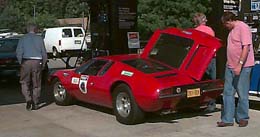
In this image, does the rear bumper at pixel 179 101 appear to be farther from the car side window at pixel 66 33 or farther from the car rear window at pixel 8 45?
the car side window at pixel 66 33

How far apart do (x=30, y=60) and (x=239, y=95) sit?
165 inches

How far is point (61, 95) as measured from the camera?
9.96 metres

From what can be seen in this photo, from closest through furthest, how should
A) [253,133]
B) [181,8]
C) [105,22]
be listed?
[253,133]
[105,22]
[181,8]

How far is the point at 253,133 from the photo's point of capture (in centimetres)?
724

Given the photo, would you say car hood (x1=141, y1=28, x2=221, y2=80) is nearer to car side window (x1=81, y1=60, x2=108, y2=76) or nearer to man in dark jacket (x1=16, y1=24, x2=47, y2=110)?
car side window (x1=81, y1=60, x2=108, y2=76)

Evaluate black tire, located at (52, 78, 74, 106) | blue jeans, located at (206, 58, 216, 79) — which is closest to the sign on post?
black tire, located at (52, 78, 74, 106)

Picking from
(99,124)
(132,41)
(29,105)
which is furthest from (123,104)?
(132,41)

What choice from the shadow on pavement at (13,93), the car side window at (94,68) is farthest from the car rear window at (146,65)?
the shadow on pavement at (13,93)

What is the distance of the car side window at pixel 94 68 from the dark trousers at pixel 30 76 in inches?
40.2

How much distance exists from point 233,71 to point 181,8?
103 feet

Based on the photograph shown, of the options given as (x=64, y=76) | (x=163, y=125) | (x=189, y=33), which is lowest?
(x=163, y=125)

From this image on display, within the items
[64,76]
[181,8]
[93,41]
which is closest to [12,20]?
[181,8]

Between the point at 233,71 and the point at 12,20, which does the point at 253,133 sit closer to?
the point at 233,71

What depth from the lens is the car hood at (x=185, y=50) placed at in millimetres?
7918
